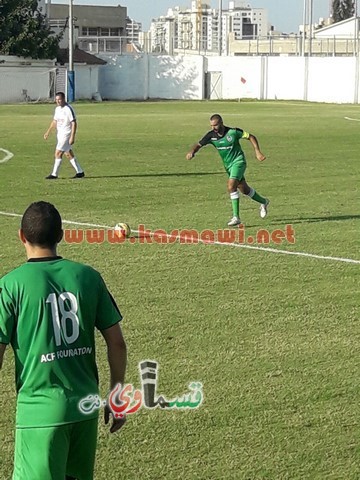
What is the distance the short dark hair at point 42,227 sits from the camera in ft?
14.9

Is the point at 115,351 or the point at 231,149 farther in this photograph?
the point at 231,149

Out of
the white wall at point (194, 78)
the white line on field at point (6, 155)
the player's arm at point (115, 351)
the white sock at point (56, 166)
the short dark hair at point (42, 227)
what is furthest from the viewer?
the white wall at point (194, 78)

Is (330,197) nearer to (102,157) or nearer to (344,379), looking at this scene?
(102,157)

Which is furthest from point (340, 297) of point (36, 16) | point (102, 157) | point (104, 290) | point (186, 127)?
point (36, 16)

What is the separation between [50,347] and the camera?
4.43 meters

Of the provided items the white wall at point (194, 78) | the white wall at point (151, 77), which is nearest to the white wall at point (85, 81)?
the white wall at point (194, 78)

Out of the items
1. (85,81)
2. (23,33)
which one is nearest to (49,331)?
(23,33)

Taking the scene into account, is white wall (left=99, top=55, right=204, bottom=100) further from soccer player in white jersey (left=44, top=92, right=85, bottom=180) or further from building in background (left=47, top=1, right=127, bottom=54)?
soccer player in white jersey (left=44, top=92, right=85, bottom=180)

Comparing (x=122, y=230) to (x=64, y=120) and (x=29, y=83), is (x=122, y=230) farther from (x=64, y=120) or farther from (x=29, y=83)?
(x=29, y=83)

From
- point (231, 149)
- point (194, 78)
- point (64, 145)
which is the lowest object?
point (64, 145)

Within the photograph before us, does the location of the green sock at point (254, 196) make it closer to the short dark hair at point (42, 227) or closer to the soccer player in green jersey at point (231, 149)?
the soccer player in green jersey at point (231, 149)

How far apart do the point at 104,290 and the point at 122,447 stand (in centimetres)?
230

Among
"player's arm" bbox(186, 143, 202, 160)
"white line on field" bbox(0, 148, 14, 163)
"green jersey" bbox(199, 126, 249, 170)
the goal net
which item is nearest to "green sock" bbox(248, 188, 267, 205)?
"green jersey" bbox(199, 126, 249, 170)

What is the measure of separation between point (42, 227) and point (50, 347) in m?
0.57
